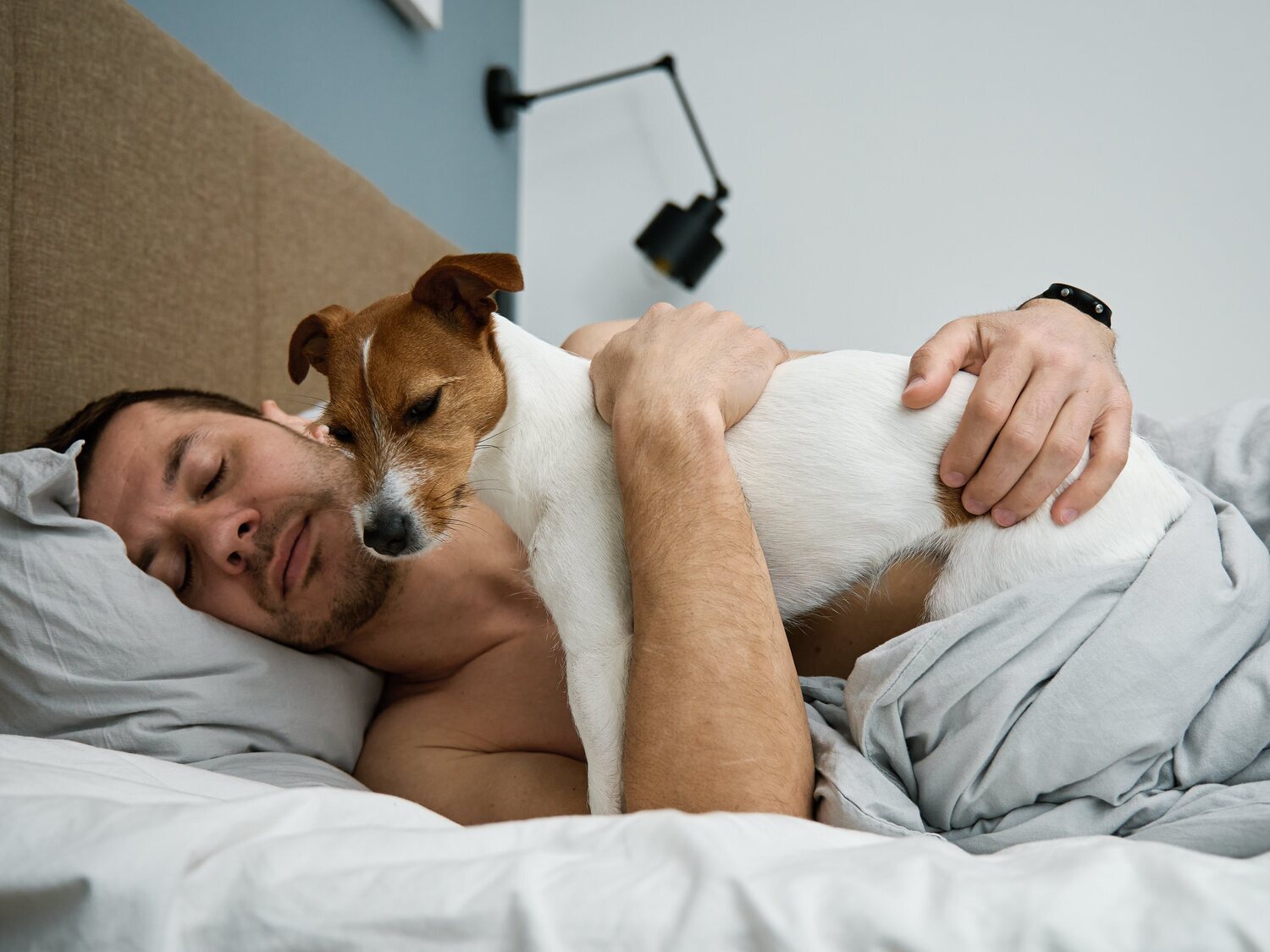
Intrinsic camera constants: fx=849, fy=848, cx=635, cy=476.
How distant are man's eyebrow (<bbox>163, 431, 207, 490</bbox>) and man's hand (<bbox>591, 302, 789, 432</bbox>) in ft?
2.06

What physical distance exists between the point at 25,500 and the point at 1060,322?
1.34 m

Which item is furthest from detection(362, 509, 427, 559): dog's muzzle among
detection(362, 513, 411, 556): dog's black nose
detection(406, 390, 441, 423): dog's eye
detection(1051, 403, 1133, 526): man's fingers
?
detection(1051, 403, 1133, 526): man's fingers

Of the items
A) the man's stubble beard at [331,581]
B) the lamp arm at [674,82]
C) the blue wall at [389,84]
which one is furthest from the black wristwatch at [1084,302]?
the lamp arm at [674,82]

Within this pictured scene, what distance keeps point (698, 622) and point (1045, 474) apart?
41 centimetres

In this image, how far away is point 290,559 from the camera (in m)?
1.34

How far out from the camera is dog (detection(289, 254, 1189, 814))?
95 cm

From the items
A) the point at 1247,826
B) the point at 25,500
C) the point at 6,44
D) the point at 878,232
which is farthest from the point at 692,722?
the point at 878,232

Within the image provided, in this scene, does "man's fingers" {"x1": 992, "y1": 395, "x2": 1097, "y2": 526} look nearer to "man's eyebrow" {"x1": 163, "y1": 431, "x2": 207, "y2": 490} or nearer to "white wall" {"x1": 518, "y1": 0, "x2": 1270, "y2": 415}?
"man's eyebrow" {"x1": 163, "y1": 431, "x2": 207, "y2": 490}

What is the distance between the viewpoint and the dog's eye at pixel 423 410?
1.04 meters

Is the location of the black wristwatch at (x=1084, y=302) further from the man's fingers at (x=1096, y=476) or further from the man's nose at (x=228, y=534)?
the man's nose at (x=228, y=534)

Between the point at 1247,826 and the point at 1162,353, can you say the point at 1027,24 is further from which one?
the point at 1247,826

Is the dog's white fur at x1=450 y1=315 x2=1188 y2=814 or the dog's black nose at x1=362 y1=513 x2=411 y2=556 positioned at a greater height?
the dog's white fur at x1=450 y1=315 x2=1188 y2=814

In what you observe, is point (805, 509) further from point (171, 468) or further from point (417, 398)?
point (171, 468)

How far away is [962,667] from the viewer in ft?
2.85
